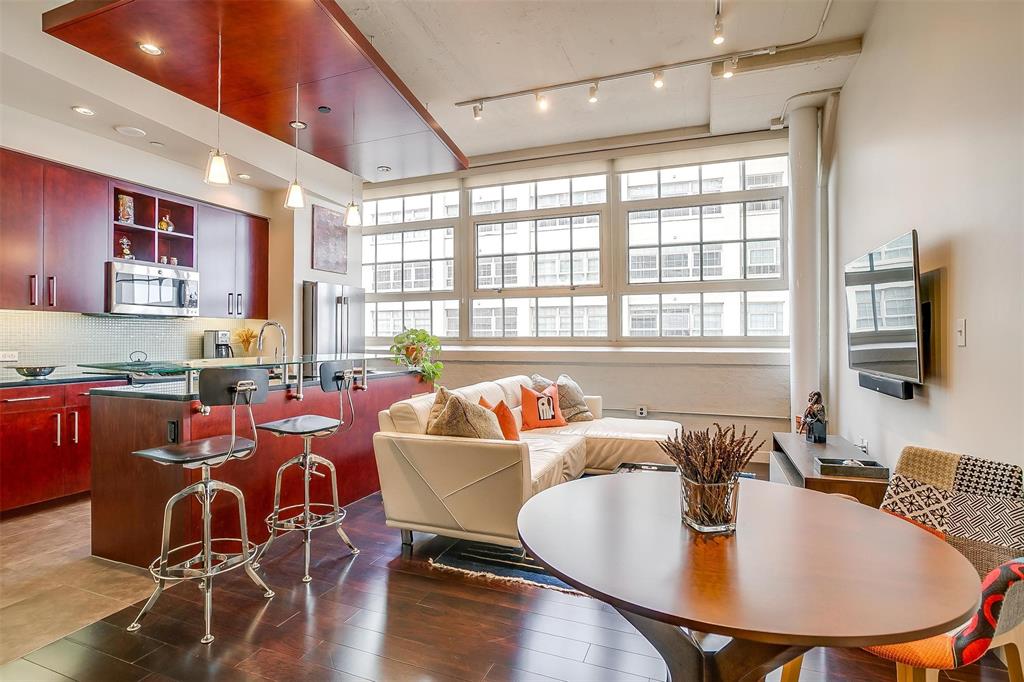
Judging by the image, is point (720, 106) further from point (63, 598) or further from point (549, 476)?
point (63, 598)

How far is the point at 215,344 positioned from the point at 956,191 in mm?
5833

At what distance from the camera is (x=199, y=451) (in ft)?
7.26

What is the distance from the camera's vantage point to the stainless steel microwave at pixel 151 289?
412 centimetres

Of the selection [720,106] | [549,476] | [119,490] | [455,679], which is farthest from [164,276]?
[720,106]

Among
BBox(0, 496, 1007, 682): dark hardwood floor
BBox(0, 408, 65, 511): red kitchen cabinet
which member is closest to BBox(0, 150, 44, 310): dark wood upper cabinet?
BBox(0, 408, 65, 511): red kitchen cabinet

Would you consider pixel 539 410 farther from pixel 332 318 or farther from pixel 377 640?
pixel 332 318

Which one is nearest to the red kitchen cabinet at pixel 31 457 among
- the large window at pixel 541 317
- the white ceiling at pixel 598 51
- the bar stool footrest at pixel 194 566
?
the bar stool footrest at pixel 194 566

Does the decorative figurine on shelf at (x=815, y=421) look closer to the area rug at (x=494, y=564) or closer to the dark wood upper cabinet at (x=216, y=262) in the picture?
the area rug at (x=494, y=564)

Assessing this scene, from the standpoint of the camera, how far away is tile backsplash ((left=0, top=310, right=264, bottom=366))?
384cm

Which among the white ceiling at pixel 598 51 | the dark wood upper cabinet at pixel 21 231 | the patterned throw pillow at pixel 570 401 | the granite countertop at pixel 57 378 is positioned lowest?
the patterned throw pillow at pixel 570 401

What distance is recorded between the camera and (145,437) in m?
2.60

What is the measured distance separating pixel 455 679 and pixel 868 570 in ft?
4.65

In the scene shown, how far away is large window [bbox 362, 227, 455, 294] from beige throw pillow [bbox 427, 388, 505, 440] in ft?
11.8

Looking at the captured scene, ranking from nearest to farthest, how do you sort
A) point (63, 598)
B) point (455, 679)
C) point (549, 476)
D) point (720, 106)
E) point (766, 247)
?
point (455, 679) < point (63, 598) < point (549, 476) < point (720, 106) < point (766, 247)
